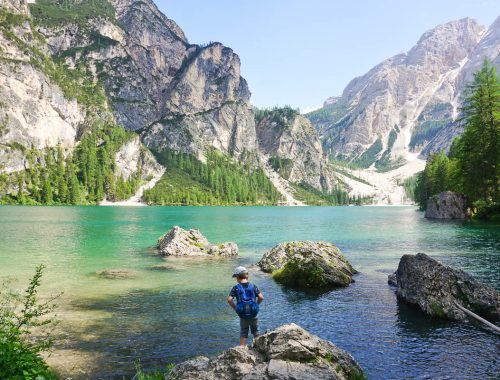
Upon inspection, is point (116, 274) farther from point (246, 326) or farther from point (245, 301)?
point (245, 301)

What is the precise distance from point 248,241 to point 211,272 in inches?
1084

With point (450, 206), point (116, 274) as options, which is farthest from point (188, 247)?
point (450, 206)

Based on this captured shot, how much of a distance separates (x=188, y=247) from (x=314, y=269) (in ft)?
72.8

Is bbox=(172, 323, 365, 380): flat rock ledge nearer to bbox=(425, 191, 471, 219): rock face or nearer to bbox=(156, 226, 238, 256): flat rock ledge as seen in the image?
bbox=(156, 226, 238, 256): flat rock ledge

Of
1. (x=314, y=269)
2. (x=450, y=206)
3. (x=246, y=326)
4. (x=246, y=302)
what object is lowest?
(x=314, y=269)

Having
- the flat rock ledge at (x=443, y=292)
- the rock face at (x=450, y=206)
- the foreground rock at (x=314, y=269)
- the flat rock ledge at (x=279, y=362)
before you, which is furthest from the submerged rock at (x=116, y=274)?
the rock face at (x=450, y=206)

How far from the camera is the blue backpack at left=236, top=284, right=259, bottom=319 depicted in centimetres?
Result: 1484

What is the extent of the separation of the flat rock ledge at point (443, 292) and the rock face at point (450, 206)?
271 feet

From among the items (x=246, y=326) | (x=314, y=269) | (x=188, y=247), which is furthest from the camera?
(x=188, y=247)

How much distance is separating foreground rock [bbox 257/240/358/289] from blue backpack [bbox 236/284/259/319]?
617 inches

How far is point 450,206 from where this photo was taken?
10038 cm

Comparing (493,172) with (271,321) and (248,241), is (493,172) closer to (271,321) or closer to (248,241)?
(248,241)

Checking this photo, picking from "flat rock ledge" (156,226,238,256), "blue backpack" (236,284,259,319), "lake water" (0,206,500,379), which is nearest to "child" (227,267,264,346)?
"blue backpack" (236,284,259,319)

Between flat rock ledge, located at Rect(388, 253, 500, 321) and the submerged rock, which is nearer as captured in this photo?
flat rock ledge, located at Rect(388, 253, 500, 321)
